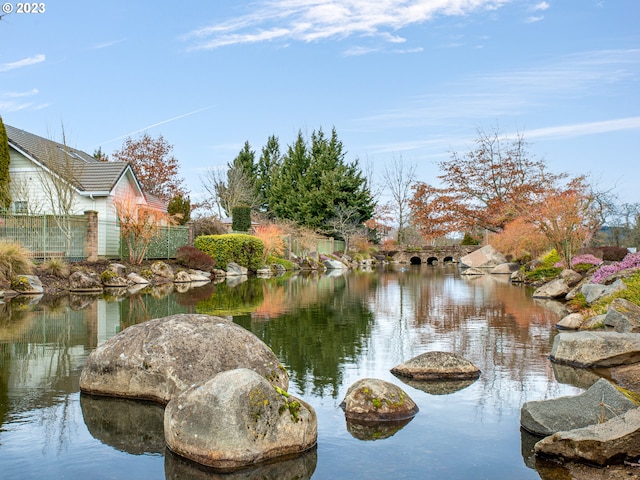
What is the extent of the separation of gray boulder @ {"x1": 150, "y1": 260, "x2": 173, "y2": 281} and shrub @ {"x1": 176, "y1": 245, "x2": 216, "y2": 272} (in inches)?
94.2

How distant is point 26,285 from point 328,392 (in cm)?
1568

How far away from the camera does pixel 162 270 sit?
1077 inches

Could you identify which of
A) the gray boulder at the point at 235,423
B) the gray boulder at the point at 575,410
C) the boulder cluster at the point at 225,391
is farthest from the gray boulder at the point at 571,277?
the gray boulder at the point at 235,423

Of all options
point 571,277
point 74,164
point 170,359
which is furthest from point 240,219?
point 170,359

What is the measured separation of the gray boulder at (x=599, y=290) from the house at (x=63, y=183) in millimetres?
20979

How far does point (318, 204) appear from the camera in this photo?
55.1 m

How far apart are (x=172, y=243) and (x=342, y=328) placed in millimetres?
21705

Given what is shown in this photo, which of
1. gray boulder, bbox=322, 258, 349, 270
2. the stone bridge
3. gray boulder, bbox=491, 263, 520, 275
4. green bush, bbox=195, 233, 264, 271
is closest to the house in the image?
green bush, bbox=195, 233, 264, 271

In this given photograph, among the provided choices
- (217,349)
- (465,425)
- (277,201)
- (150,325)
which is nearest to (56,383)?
(150,325)

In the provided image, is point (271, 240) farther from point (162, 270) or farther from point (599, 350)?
point (599, 350)

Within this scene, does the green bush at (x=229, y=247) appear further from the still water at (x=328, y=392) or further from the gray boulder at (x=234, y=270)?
the still water at (x=328, y=392)

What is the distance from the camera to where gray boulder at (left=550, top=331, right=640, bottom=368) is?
8.58 metres

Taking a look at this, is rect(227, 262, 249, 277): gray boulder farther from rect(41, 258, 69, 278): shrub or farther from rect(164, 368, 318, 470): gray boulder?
rect(164, 368, 318, 470): gray boulder

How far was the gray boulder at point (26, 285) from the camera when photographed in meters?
19.4
